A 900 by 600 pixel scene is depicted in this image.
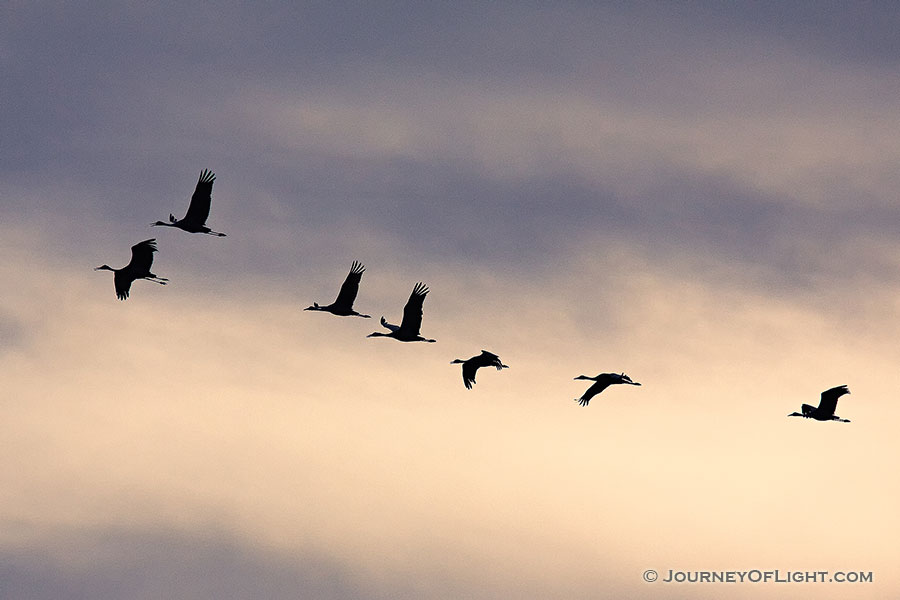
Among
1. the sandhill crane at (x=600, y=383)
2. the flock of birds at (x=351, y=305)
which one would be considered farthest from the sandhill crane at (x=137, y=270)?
the sandhill crane at (x=600, y=383)

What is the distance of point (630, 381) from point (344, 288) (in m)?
15.5

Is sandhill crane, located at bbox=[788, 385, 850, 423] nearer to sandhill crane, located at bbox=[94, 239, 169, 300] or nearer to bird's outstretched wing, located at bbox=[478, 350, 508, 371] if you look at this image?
bird's outstretched wing, located at bbox=[478, 350, 508, 371]

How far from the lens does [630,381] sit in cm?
8700

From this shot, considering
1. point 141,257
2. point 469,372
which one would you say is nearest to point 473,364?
point 469,372

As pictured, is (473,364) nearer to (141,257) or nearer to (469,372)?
(469,372)

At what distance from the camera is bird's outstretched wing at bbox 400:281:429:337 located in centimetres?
8400

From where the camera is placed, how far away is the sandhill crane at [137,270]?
88125 mm

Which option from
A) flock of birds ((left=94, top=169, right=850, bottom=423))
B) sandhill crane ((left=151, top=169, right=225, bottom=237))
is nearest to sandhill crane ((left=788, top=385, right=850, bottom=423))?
flock of birds ((left=94, top=169, right=850, bottom=423))

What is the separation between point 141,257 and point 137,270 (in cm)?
93

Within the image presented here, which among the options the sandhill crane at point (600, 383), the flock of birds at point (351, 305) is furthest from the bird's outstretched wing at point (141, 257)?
the sandhill crane at point (600, 383)

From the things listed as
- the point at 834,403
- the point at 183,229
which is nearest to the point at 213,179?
the point at 183,229

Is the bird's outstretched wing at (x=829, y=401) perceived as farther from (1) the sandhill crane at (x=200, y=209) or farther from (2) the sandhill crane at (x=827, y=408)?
(1) the sandhill crane at (x=200, y=209)

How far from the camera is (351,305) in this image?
87.8 meters

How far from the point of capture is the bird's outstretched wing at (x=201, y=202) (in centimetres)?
8412
